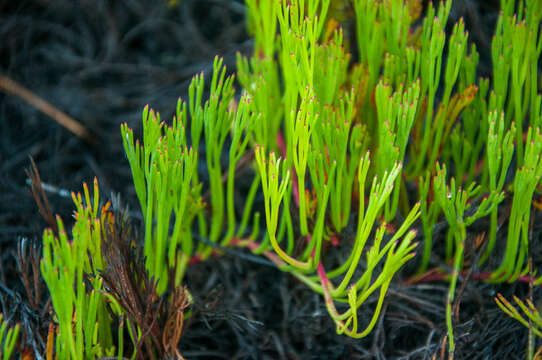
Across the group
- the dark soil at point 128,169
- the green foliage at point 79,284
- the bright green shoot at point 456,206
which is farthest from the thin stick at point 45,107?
the bright green shoot at point 456,206

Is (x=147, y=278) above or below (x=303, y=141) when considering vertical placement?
below

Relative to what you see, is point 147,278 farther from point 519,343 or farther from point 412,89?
point 519,343

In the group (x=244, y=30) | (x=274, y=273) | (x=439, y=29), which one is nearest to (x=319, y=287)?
(x=274, y=273)

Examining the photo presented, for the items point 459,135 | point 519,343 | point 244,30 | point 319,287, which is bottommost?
point 519,343

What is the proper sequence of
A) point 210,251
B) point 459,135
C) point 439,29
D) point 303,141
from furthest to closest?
point 210,251, point 459,135, point 439,29, point 303,141

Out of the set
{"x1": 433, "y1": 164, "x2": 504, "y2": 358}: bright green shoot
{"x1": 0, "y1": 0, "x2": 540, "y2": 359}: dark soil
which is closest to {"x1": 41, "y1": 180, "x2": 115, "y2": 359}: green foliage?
{"x1": 0, "y1": 0, "x2": 540, "y2": 359}: dark soil

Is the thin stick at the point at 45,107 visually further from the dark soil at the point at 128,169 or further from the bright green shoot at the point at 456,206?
the bright green shoot at the point at 456,206
